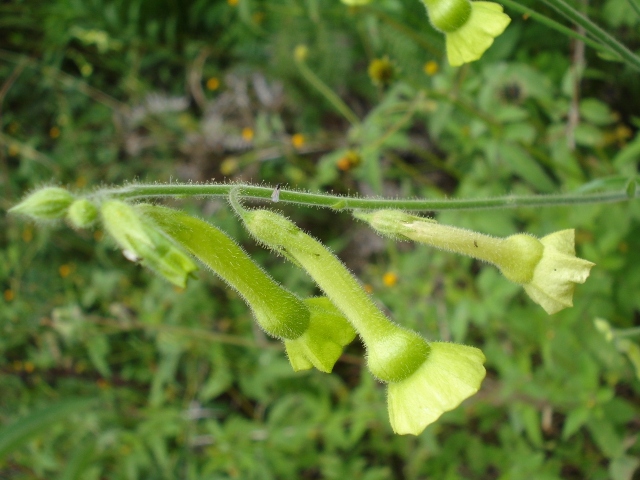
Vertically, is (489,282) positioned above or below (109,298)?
above

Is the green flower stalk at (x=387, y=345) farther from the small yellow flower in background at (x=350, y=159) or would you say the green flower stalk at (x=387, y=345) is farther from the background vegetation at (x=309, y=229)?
the small yellow flower in background at (x=350, y=159)

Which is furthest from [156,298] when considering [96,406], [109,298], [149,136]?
[149,136]

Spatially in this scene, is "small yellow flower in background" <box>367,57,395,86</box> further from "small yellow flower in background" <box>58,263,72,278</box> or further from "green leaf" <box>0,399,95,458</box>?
"small yellow flower in background" <box>58,263,72,278</box>

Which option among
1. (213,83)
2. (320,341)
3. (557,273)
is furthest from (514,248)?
(213,83)

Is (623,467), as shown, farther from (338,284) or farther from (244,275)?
(244,275)

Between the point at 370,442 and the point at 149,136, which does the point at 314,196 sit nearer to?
the point at 370,442
